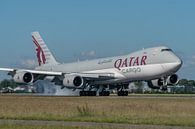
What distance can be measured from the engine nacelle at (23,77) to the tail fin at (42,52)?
53.8 ft

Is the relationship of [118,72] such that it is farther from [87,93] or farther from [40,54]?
[40,54]

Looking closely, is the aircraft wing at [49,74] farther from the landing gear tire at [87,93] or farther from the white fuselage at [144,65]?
the landing gear tire at [87,93]

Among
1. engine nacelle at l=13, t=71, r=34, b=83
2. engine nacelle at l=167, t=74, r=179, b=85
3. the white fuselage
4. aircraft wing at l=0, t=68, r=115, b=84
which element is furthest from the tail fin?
engine nacelle at l=167, t=74, r=179, b=85

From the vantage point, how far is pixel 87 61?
8138cm

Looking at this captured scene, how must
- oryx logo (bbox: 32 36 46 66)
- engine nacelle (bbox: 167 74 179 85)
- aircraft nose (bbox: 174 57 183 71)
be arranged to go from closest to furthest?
aircraft nose (bbox: 174 57 183 71), engine nacelle (bbox: 167 74 179 85), oryx logo (bbox: 32 36 46 66)

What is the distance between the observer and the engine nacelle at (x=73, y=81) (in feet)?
237

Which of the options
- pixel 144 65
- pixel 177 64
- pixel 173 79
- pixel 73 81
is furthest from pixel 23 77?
pixel 177 64

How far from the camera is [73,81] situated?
72000 millimetres

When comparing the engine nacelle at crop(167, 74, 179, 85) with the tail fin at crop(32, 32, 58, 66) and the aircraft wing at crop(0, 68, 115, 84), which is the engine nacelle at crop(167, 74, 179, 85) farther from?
the tail fin at crop(32, 32, 58, 66)

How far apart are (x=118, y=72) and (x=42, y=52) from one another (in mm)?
22834

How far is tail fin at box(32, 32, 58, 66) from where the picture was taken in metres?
91.7

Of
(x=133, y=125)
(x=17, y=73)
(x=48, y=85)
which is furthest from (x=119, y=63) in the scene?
(x=133, y=125)

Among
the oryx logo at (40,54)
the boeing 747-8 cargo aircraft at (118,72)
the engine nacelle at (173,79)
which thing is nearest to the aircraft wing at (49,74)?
the boeing 747-8 cargo aircraft at (118,72)

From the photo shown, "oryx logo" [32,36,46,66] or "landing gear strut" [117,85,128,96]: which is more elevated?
"oryx logo" [32,36,46,66]
